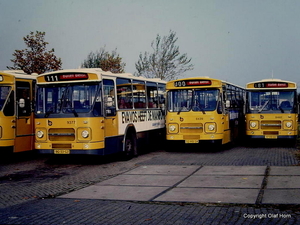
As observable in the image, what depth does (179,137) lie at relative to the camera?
18.5m

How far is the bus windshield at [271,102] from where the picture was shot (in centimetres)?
2042

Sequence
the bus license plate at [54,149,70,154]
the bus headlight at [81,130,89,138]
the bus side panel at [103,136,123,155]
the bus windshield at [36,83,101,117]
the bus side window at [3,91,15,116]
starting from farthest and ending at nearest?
the bus side window at [3,91,15,116], the bus side panel at [103,136,123,155], the bus license plate at [54,149,70,154], the bus windshield at [36,83,101,117], the bus headlight at [81,130,89,138]

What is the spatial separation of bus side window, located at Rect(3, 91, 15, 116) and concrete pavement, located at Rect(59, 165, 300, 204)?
4.74 m

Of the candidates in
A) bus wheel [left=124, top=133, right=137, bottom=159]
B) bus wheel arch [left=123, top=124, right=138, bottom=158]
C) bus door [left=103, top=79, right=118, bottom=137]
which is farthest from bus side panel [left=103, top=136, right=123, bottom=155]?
bus wheel [left=124, top=133, right=137, bottom=159]

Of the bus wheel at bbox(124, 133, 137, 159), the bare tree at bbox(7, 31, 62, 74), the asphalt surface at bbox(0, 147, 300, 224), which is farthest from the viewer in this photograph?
the bare tree at bbox(7, 31, 62, 74)

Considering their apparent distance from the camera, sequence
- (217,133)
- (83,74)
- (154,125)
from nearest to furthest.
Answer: (83,74) → (217,133) → (154,125)

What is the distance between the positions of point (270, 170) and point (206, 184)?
2.81m

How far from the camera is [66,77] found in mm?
15016

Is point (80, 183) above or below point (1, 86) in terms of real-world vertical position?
below

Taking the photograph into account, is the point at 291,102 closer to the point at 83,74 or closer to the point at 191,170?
the point at 191,170

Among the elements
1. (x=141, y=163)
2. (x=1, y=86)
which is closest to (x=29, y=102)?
(x=1, y=86)

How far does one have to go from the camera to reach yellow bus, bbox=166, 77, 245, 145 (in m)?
18.1

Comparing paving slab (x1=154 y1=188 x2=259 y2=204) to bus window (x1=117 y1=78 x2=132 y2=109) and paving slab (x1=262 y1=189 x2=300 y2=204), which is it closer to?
paving slab (x1=262 y1=189 x2=300 y2=204)

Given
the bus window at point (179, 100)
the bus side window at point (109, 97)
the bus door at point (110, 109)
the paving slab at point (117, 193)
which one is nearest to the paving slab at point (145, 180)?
the paving slab at point (117, 193)
